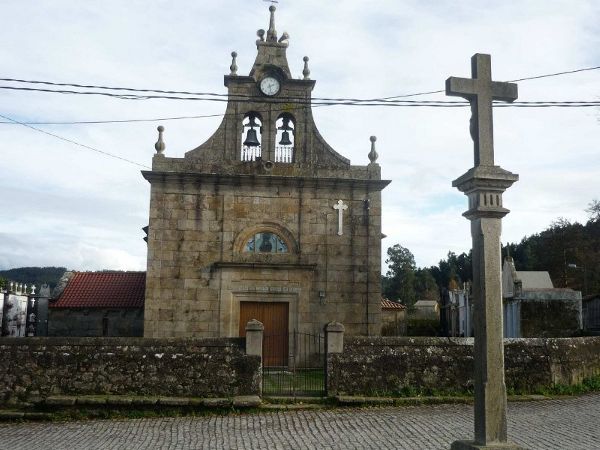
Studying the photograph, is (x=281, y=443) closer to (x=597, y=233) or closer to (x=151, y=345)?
(x=151, y=345)

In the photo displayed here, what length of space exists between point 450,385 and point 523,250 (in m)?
51.1

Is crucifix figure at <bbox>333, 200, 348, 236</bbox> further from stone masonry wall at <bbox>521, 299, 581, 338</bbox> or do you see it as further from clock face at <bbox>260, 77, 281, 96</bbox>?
stone masonry wall at <bbox>521, 299, 581, 338</bbox>

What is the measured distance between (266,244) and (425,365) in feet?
22.8

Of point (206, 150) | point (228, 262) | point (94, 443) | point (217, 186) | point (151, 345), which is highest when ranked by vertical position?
point (206, 150)

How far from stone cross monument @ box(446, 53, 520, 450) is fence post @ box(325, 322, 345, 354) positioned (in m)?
5.04

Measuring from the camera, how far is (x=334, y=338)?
38.9 ft

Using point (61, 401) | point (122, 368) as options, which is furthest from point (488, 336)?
point (61, 401)

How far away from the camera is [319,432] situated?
9531 millimetres

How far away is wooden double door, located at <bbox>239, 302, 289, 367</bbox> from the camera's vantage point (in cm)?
1717

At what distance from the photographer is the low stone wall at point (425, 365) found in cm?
1184

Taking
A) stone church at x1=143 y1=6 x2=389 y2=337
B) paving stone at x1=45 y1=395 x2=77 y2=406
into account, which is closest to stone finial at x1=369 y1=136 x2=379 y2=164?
stone church at x1=143 y1=6 x2=389 y2=337

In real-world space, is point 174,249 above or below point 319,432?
above

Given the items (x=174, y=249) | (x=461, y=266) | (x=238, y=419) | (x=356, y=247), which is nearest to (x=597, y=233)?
(x=461, y=266)

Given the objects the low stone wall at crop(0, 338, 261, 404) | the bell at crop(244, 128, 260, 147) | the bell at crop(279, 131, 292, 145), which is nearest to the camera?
the low stone wall at crop(0, 338, 261, 404)
